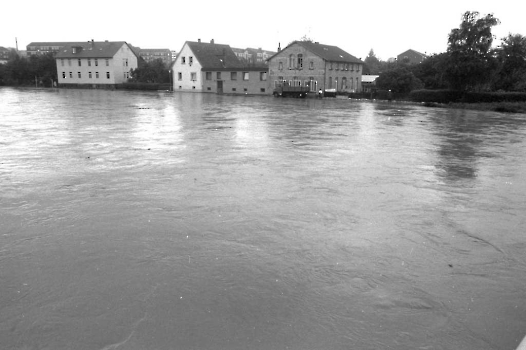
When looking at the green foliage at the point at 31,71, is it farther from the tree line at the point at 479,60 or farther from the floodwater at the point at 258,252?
the floodwater at the point at 258,252

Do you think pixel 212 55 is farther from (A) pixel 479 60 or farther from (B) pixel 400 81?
(A) pixel 479 60

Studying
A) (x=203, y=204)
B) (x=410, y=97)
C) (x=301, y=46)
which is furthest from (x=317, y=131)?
(x=301, y=46)

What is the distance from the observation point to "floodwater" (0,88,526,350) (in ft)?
14.4

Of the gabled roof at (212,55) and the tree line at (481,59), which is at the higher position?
the gabled roof at (212,55)

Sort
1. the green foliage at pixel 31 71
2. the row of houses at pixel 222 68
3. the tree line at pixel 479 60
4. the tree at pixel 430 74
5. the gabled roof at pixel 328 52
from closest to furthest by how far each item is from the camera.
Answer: the tree line at pixel 479 60 → the tree at pixel 430 74 → the gabled roof at pixel 328 52 → the row of houses at pixel 222 68 → the green foliage at pixel 31 71

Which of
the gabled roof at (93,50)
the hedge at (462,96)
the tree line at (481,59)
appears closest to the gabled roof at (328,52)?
the hedge at (462,96)

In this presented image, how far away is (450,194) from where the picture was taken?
31.3ft

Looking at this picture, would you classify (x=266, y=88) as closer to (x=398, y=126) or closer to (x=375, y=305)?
(x=398, y=126)

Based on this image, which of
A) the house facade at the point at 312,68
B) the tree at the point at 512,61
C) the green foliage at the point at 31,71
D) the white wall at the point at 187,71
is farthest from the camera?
the green foliage at the point at 31,71

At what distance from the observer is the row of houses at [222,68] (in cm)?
5991

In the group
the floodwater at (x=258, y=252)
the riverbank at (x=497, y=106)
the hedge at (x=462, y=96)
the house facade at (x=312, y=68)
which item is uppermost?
the house facade at (x=312, y=68)

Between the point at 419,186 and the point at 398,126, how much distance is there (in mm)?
13815

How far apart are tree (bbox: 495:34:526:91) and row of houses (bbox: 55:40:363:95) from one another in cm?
2153

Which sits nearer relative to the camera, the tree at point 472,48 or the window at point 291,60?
the tree at point 472,48
